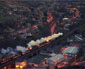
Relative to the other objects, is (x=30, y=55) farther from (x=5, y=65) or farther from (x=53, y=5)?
(x=53, y=5)

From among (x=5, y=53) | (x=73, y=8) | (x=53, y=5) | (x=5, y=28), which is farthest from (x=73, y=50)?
(x=53, y=5)

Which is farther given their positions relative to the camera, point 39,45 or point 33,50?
point 39,45

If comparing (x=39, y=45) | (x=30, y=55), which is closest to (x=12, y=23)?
(x=39, y=45)

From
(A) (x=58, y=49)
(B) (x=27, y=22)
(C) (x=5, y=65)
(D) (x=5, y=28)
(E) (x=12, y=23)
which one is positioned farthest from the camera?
(B) (x=27, y=22)

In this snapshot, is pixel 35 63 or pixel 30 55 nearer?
pixel 35 63

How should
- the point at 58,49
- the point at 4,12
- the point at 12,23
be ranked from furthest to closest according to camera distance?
1. the point at 4,12
2. the point at 12,23
3. the point at 58,49

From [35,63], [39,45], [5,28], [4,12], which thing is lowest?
[35,63]

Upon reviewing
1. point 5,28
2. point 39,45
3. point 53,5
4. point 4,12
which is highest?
point 53,5

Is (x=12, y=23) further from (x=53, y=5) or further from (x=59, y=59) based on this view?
(x=53, y=5)

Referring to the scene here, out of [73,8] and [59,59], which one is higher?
[73,8]
